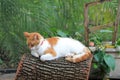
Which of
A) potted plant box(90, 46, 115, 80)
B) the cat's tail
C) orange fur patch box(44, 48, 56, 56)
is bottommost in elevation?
potted plant box(90, 46, 115, 80)

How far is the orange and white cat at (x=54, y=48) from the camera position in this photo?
1.75m

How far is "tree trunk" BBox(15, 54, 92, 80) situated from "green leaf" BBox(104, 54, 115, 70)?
0.24 meters

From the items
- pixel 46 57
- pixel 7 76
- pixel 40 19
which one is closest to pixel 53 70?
pixel 46 57

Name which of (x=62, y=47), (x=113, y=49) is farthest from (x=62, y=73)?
(x=113, y=49)

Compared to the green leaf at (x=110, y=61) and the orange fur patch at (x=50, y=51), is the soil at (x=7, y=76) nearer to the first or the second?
the orange fur patch at (x=50, y=51)

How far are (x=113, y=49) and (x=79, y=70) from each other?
478 mm

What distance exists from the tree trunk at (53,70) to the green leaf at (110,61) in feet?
0.80

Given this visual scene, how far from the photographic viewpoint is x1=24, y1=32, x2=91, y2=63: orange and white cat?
175cm

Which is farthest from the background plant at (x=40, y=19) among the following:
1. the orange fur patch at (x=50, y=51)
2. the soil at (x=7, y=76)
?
the orange fur patch at (x=50, y=51)

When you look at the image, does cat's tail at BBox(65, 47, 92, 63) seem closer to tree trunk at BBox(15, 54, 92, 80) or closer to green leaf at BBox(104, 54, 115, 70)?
tree trunk at BBox(15, 54, 92, 80)

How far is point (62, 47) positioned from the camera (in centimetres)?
182

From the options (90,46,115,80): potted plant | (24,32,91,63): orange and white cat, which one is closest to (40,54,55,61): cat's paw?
(24,32,91,63): orange and white cat

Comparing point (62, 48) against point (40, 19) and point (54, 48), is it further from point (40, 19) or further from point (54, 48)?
point (40, 19)

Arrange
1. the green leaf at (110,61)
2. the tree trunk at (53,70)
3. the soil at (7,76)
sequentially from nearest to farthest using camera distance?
the tree trunk at (53,70)
the green leaf at (110,61)
the soil at (7,76)
